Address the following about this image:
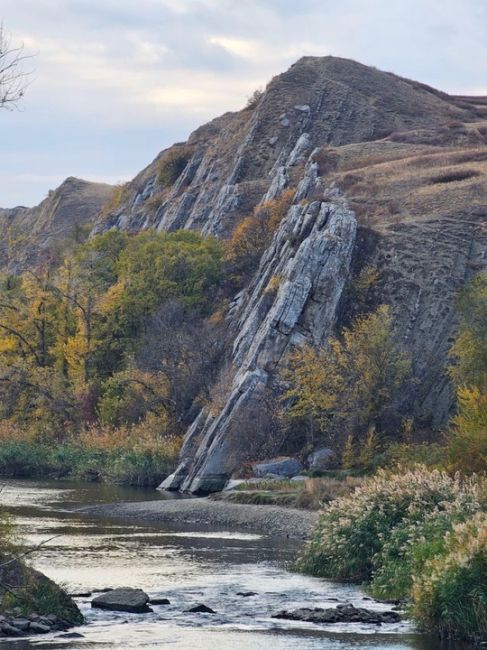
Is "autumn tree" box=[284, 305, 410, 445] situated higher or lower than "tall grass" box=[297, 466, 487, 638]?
higher

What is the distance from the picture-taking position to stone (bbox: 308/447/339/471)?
6278cm

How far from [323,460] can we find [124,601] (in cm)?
3411

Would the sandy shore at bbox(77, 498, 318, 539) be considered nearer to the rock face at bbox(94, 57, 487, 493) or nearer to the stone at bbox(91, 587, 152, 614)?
the rock face at bbox(94, 57, 487, 493)

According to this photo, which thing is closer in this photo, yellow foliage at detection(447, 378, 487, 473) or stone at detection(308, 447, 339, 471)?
yellow foliage at detection(447, 378, 487, 473)

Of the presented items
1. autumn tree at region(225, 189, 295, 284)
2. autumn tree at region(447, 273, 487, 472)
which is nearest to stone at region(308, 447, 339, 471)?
autumn tree at region(447, 273, 487, 472)

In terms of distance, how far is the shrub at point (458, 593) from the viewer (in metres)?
26.2

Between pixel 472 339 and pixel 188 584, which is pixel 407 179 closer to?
pixel 472 339

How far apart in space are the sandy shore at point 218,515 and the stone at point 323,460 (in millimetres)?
8102

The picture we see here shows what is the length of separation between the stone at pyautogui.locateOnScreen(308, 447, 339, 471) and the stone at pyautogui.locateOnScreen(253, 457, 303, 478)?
31.3 inches

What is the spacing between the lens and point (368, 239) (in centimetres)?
7756

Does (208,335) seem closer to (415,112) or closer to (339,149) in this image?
(339,149)

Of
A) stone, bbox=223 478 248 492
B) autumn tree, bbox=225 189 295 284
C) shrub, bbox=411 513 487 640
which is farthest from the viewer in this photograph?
autumn tree, bbox=225 189 295 284

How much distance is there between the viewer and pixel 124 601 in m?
29.9

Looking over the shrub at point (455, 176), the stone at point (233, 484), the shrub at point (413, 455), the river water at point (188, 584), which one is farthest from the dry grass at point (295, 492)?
the shrub at point (455, 176)
